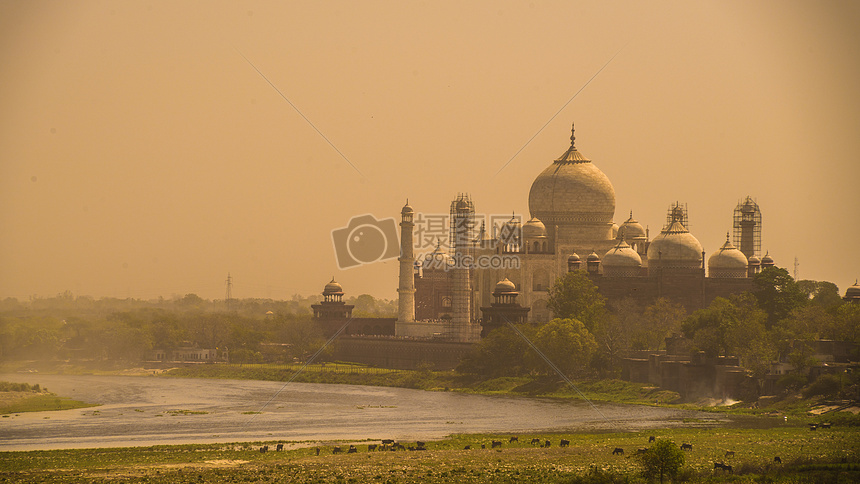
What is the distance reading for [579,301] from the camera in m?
107

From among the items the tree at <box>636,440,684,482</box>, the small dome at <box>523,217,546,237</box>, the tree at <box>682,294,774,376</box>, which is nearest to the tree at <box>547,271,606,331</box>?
the tree at <box>682,294,774,376</box>

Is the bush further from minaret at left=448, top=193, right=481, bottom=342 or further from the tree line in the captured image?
minaret at left=448, top=193, right=481, bottom=342

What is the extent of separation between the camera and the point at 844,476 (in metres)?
54.5

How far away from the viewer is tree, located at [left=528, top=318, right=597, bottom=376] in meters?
99.1

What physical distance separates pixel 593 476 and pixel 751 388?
1364 inches

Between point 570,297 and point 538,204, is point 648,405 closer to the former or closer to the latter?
point 570,297

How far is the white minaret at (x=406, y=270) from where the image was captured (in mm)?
131375

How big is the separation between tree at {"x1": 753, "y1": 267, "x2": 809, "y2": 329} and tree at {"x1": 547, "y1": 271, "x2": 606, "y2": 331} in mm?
13470

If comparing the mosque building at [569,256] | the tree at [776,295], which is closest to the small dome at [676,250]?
the mosque building at [569,256]

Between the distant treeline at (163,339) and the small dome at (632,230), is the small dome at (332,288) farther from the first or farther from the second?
the small dome at (632,230)

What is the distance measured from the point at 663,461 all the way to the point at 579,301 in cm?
5291

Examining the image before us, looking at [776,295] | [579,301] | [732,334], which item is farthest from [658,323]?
[732,334]

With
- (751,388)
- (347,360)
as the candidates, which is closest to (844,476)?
(751,388)

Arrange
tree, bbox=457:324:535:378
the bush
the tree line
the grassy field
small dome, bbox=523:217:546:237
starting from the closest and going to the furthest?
1. the grassy field
2. the bush
3. the tree line
4. tree, bbox=457:324:535:378
5. small dome, bbox=523:217:546:237
